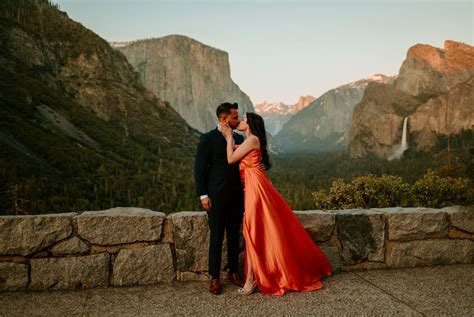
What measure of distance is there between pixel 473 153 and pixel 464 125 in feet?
493

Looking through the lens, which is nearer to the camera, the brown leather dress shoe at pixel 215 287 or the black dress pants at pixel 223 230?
Answer: the brown leather dress shoe at pixel 215 287

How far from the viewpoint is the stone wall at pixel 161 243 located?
4516 millimetres

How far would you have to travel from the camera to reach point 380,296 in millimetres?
4254

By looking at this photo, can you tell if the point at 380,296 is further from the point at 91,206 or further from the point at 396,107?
the point at 396,107

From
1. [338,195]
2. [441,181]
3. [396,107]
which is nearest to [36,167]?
[338,195]

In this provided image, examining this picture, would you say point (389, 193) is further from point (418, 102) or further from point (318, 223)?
point (418, 102)

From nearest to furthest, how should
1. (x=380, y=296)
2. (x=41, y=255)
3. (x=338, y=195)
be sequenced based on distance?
(x=380, y=296)
(x=41, y=255)
(x=338, y=195)

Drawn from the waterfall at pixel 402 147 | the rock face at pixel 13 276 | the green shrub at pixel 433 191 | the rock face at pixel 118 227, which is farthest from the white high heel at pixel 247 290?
the waterfall at pixel 402 147

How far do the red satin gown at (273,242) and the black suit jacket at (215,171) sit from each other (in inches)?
6.7

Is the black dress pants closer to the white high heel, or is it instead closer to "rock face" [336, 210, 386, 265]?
the white high heel

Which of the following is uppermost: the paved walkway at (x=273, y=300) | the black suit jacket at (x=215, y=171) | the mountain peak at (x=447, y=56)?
the mountain peak at (x=447, y=56)

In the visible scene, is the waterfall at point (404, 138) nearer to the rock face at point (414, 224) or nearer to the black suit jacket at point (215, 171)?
the rock face at point (414, 224)

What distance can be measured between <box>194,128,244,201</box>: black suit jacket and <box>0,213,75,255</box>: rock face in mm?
1673

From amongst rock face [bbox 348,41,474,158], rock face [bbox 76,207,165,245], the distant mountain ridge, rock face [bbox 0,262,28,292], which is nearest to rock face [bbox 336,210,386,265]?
rock face [bbox 76,207,165,245]
